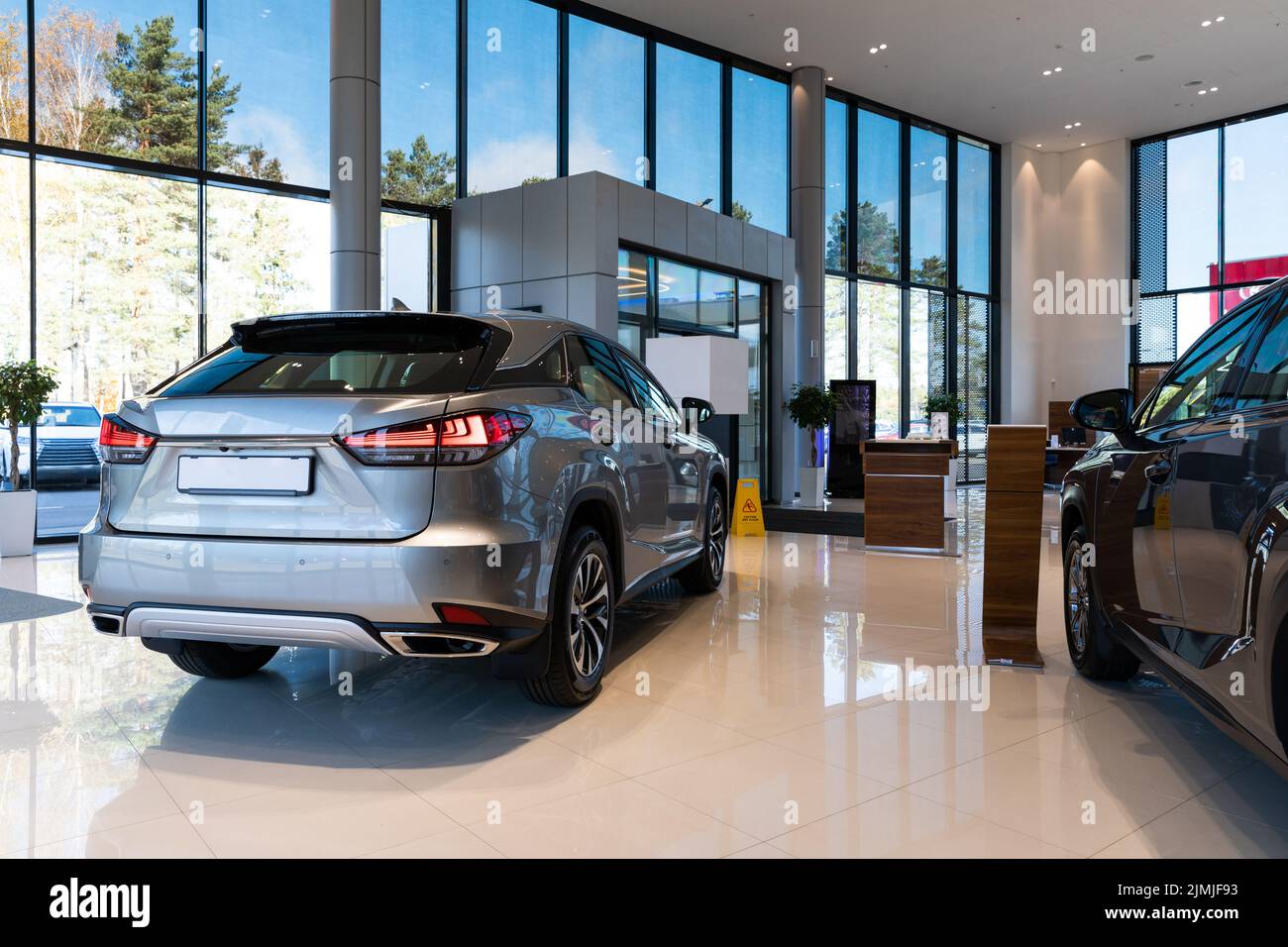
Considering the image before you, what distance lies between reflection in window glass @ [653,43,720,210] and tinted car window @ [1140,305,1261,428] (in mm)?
9897

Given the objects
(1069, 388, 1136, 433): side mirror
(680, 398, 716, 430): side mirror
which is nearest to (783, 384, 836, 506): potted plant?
(680, 398, 716, 430): side mirror

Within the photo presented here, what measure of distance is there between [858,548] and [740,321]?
15.8ft

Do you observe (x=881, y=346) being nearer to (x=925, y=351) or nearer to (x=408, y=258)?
(x=925, y=351)

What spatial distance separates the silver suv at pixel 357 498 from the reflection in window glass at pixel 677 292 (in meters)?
7.58

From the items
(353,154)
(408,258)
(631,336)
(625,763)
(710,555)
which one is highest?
(353,154)

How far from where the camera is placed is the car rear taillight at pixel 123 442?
8.91ft

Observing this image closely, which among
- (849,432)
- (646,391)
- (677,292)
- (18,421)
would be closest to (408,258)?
(677,292)

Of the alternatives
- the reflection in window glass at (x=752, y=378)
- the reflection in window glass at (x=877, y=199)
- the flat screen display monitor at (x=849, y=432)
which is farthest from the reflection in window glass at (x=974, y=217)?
the reflection in window glass at (x=752, y=378)

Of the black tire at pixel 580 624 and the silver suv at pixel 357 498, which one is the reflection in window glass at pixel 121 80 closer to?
the silver suv at pixel 357 498

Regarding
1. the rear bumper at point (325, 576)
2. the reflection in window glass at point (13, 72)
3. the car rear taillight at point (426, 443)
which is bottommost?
the rear bumper at point (325, 576)

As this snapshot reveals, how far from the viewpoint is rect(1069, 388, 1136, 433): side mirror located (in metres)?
3.12

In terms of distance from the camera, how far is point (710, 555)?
548cm

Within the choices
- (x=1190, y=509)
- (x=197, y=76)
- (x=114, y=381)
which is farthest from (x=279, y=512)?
(x=197, y=76)

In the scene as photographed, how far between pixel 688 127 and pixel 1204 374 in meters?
11.0
